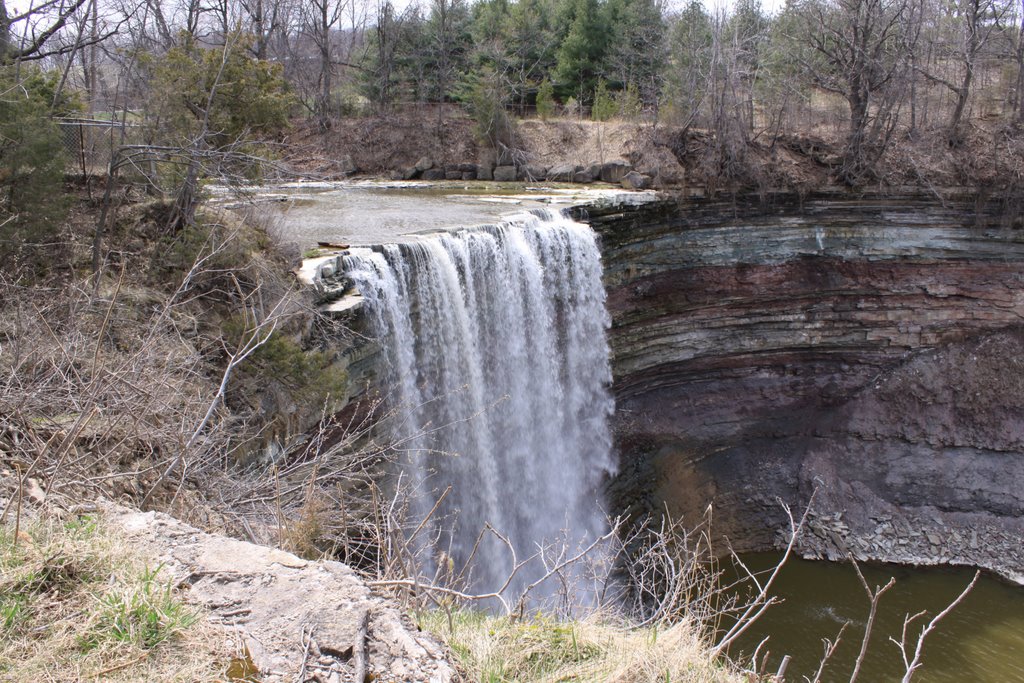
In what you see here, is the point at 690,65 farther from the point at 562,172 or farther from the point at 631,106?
the point at 562,172

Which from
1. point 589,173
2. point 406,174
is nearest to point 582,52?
point 589,173

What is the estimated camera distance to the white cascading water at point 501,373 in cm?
1016

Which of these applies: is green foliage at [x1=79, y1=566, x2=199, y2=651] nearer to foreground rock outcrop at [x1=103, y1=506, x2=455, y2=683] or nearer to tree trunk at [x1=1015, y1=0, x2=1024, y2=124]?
foreground rock outcrop at [x1=103, y1=506, x2=455, y2=683]

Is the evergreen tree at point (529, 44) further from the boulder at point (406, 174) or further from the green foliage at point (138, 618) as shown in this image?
the green foliage at point (138, 618)

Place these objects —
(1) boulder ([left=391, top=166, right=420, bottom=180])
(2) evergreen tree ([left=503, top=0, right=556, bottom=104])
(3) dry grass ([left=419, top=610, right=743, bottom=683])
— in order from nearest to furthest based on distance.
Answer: (3) dry grass ([left=419, top=610, right=743, bottom=683]), (1) boulder ([left=391, top=166, right=420, bottom=180]), (2) evergreen tree ([left=503, top=0, right=556, bottom=104])

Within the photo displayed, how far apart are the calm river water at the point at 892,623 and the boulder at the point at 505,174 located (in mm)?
12546

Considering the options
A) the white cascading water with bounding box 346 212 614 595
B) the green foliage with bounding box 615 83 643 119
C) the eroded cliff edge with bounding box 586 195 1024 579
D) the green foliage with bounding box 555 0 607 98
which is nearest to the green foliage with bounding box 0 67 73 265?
the white cascading water with bounding box 346 212 614 595

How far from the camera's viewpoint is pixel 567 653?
12.2 feet

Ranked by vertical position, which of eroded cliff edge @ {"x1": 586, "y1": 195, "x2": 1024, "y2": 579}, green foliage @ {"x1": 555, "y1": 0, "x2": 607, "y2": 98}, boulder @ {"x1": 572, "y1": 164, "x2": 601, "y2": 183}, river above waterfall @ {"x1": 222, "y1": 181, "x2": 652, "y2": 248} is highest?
green foliage @ {"x1": 555, "y1": 0, "x2": 607, "y2": 98}

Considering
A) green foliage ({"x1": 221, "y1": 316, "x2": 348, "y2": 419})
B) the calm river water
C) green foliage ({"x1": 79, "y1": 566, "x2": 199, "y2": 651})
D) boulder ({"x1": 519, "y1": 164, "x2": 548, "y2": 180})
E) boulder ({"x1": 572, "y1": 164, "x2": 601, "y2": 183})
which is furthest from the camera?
boulder ({"x1": 519, "y1": 164, "x2": 548, "y2": 180})

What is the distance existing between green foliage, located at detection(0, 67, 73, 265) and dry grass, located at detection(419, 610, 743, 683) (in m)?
6.26

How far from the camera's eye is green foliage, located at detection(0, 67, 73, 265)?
7.42 meters

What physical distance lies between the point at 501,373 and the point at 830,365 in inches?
356

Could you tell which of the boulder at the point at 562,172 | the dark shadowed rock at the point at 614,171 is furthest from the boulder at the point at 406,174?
the dark shadowed rock at the point at 614,171
